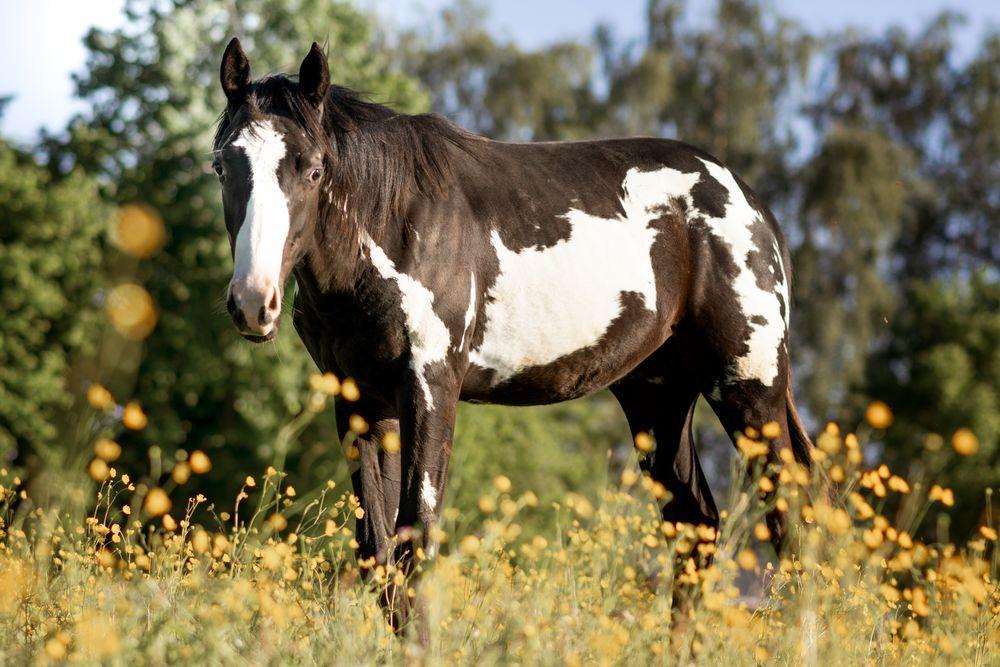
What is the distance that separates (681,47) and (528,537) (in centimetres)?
Result: 1432

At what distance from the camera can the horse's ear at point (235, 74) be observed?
4.63 m

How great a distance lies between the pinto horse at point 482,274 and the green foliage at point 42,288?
1706cm

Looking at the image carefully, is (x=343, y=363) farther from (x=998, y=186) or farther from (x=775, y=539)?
(x=998, y=186)

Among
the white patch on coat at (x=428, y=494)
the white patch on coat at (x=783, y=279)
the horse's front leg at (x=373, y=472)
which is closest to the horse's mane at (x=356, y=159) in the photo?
the horse's front leg at (x=373, y=472)

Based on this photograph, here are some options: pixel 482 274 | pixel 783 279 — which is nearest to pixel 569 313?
pixel 482 274

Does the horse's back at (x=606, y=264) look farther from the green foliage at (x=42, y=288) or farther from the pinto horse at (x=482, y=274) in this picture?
the green foliage at (x=42, y=288)

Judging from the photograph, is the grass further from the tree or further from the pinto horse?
the tree

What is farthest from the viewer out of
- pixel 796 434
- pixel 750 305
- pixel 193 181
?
pixel 193 181

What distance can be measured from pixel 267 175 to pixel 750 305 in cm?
264

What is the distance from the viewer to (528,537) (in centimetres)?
2222

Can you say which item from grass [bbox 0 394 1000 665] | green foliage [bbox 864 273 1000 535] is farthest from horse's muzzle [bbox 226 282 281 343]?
green foliage [bbox 864 273 1000 535]

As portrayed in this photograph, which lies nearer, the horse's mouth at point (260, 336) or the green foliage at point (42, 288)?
the horse's mouth at point (260, 336)

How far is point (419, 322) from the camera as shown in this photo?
4.57 meters

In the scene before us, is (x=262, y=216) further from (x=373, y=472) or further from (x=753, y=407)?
(x=753, y=407)
